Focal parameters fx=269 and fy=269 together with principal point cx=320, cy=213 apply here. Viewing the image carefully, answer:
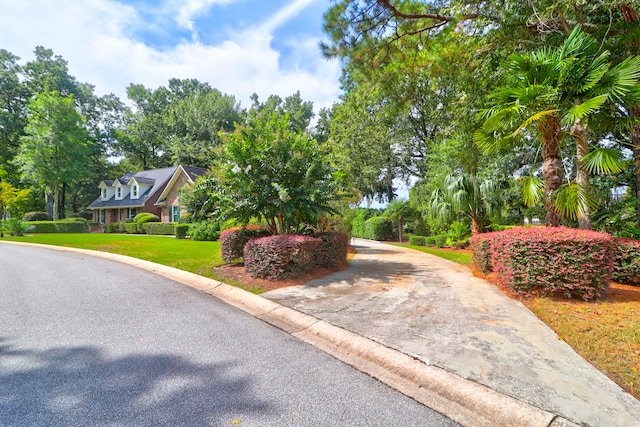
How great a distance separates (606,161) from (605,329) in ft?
11.3

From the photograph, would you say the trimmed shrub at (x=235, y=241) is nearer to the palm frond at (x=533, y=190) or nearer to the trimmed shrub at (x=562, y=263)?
the trimmed shrub at (x=562, y=263)

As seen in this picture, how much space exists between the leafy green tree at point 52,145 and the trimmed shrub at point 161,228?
12.2 meters

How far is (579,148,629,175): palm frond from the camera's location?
4.90 meters

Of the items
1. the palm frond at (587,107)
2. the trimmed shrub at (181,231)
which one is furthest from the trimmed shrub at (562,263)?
the trimmed shrub at (181,231)

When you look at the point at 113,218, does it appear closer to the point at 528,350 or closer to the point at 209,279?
the point at 209,279

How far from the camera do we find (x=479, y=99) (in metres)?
7.50

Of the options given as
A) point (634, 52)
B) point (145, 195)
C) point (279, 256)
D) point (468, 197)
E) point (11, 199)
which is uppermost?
point (634, 52)

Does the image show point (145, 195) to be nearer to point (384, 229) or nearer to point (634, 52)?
point (384, 229)

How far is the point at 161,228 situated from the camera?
68.9ft

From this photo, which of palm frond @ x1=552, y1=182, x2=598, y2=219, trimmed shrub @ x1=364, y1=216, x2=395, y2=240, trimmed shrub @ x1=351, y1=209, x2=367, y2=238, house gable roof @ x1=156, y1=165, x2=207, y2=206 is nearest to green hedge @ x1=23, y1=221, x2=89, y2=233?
house gable roof @ x1=156, y1=165, x2=207, y2=206

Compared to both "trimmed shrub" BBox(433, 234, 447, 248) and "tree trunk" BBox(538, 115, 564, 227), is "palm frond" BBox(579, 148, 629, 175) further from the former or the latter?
"trimmed shrub" BBox(433, 234, 447, 248)

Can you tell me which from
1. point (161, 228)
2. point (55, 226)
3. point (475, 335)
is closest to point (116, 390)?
point (475, 335)

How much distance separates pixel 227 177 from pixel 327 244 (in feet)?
9.91

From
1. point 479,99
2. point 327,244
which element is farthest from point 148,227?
point 479,99
